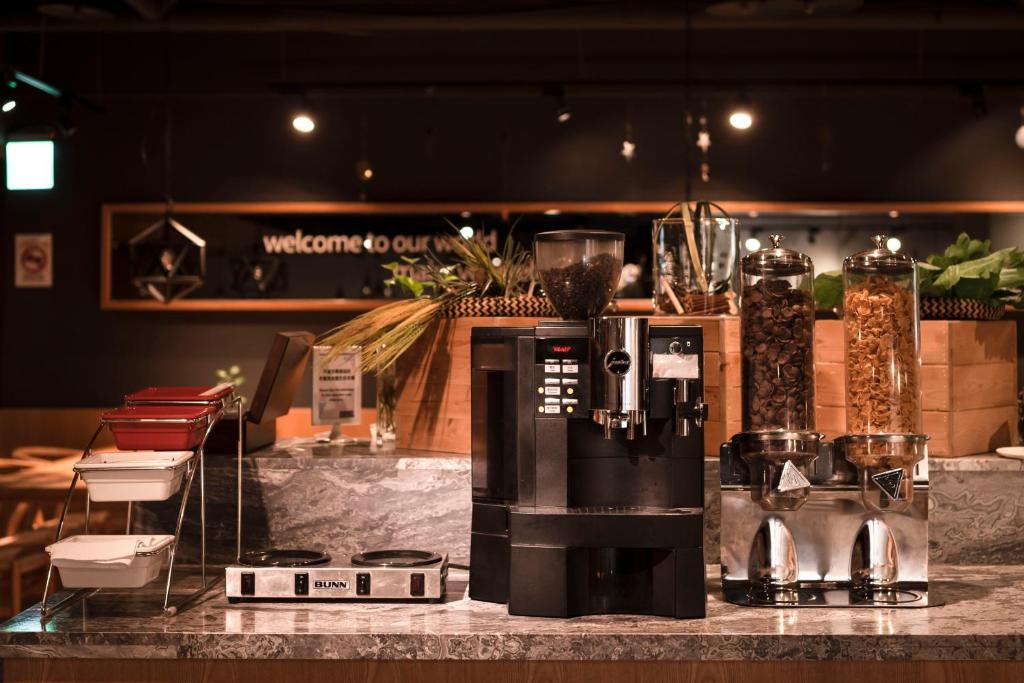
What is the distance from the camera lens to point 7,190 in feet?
20.5

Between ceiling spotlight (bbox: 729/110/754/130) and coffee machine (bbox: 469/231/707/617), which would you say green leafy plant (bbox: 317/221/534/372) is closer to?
coffee machine (bbox: 469/231/707/617)

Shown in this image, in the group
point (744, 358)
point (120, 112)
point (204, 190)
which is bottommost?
point (744, 358)

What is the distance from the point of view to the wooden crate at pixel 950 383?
6.72ft

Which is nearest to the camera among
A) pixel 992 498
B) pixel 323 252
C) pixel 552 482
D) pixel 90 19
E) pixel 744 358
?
pixel 552 482

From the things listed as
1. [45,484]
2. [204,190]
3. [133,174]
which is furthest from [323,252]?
[45,484]

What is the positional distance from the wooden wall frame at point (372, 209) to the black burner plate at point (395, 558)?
382cm

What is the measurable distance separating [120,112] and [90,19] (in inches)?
40.3

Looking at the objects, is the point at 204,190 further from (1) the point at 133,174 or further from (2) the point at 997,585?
(2) the point at 997,585

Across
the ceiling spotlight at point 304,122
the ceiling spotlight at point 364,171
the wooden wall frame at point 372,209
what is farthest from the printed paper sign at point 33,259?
the ceiling spotlight at point 364,171

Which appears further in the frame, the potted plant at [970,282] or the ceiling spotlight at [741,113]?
the ceiling spotlight at [741,113]

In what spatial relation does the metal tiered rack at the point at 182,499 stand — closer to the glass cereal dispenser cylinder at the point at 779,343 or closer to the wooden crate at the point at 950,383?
the glass cereal dispenser cylinder at the point at 779,343

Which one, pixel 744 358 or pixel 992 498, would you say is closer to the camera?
pixel 744 358

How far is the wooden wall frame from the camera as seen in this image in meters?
5.78

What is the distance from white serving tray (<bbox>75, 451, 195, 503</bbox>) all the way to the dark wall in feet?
13.9
